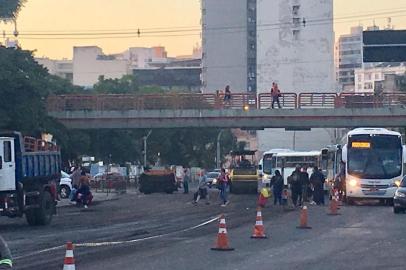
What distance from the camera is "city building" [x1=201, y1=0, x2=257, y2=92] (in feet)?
586

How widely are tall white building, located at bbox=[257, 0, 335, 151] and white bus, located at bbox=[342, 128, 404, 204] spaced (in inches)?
3380

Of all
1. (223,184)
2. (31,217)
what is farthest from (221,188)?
(31,217)

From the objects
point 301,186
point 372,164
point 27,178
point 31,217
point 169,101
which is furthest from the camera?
point 169,101

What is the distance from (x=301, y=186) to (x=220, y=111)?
24204 millimetres

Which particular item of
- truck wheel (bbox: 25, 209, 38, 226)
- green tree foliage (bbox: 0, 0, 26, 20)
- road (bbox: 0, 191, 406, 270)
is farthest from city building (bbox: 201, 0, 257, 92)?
truck wheel (bbox: 25, 209, 38, 226)

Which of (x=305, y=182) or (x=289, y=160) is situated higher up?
(x=305, y=182)

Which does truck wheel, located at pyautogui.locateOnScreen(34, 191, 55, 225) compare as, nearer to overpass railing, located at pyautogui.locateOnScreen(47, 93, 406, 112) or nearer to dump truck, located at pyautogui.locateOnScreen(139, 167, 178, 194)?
overpass railing, located at pyautogui.locateOnScreen(47, 93, 406, 112)

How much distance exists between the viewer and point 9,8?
62.9m

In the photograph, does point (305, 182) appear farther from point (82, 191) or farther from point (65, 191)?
point (65, 191)

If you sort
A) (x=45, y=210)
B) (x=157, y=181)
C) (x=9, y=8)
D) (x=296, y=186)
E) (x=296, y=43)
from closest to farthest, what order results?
(x=45, y=210), (x=296, y=186), (x=9, y=8), (x=157, y=181), (x=296, y=43)

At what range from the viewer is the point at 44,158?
35.3 meters

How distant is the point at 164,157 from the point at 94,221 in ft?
270

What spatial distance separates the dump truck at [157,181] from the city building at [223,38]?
107081mm

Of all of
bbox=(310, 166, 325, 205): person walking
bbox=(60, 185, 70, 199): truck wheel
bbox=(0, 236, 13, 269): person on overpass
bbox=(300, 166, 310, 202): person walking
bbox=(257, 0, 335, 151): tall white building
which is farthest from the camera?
bbox=(257, 0, 335, 151): tall white building
